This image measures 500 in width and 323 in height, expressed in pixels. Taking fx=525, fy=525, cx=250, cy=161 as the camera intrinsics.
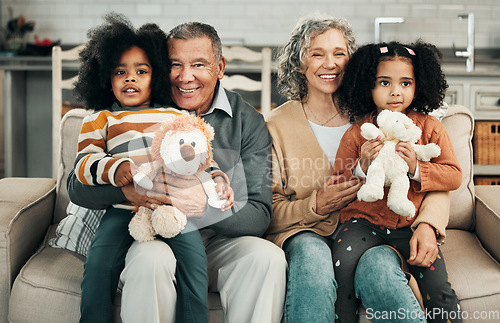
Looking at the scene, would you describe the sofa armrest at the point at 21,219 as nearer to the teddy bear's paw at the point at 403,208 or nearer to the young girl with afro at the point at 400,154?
the young girl with afro at the point at 400,154

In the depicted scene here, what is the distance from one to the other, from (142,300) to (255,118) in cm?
71

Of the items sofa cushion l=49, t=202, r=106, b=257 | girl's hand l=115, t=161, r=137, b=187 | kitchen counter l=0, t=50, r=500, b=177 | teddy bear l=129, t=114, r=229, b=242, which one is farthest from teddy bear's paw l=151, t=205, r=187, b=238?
kitchen counter l=0, t=50, r=500, b=177

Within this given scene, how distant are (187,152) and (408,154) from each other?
638mm

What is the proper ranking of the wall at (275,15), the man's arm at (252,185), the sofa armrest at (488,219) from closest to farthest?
the man's arm at (252,185)
the sofa armrest at (488,219)
the wall at (275,15)

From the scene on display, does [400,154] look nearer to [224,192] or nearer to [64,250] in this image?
[224,192]

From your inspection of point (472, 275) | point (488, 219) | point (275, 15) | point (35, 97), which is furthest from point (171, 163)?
point (275, 15)

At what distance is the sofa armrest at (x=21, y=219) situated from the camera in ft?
5.10

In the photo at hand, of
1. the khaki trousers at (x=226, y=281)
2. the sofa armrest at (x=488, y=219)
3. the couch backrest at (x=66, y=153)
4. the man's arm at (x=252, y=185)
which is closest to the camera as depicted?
the khaki trousers at (x=226, y=281)

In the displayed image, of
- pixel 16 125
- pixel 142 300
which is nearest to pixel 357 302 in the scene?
pixel 142 300

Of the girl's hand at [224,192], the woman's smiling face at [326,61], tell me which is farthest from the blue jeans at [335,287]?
the woman's smiling face at [326,61]

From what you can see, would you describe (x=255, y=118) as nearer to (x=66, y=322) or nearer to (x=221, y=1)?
(x=66, y=322)

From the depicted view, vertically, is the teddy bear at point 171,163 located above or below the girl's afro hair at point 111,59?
below

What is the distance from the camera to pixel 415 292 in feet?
4.76

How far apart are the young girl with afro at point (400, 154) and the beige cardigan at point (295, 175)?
98mm
